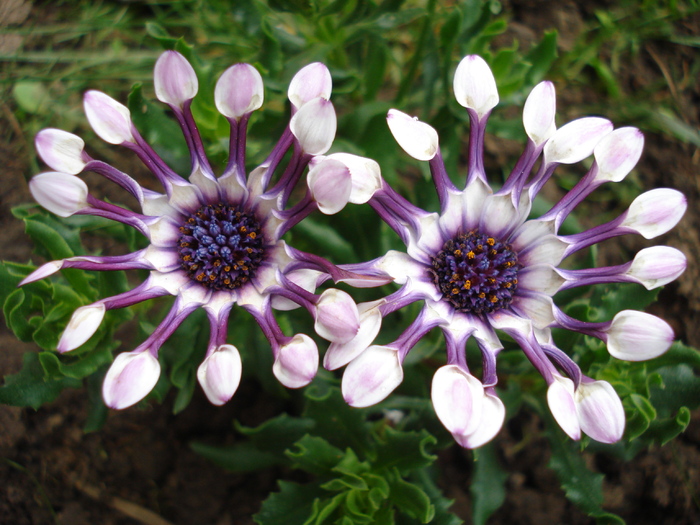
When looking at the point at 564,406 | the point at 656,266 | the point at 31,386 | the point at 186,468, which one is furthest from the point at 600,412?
the point at 186,468

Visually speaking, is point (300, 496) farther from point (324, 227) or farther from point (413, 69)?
point (413, 69)

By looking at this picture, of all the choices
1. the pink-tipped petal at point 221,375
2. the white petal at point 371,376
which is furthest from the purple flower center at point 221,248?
the white petal at point 371,376

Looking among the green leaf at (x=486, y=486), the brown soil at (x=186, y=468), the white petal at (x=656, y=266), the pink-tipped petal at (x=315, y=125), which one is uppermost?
the pink-tipped petal at (x=315, y=125)

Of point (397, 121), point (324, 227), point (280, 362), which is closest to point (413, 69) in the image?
point (324, 227)

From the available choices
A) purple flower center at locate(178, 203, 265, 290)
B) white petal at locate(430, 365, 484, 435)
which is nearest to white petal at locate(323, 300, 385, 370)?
white petal at locate(430, 365, 484, 435)

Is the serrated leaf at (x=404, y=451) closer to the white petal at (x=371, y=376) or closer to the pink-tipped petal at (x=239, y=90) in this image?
the white petal at (x=371, y=376)

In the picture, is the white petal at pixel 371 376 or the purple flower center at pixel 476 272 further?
the purple flower center at pixel 476 272

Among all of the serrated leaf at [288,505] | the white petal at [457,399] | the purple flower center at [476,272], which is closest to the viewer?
the white petal at [457,399]
